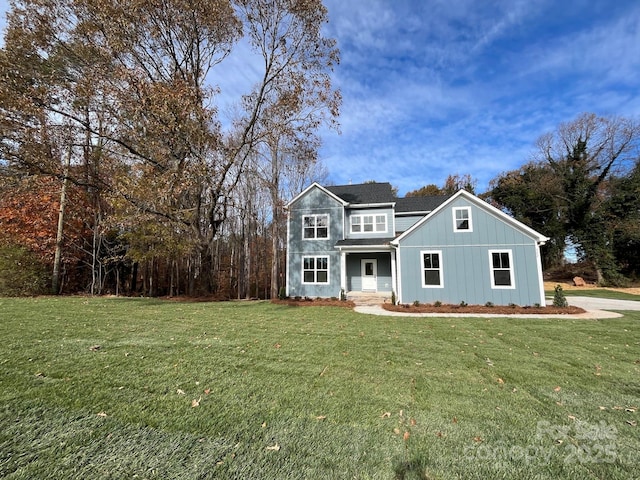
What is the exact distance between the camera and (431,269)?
43.0 ft

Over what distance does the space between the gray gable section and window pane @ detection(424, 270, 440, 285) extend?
544 cm

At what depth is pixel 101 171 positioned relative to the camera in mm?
17375

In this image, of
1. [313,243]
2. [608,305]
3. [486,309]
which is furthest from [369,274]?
[608,305]

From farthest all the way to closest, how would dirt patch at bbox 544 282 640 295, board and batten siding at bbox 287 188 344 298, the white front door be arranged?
dirt patch at bbox 544 282 640 295
the white front door
board and batten siding at bbox 287 188 344 298

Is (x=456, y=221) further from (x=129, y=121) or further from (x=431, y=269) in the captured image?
(x=129, y=121)

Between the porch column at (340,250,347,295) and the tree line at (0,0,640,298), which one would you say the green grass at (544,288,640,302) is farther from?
the porch column at (340,250,347,295)

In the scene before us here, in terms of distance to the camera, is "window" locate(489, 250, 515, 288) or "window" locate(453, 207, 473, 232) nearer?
"window" locate(489, 250, 515, 288)

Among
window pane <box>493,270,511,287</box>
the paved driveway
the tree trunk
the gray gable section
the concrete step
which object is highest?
the gray gable section

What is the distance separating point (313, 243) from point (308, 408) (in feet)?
47.1

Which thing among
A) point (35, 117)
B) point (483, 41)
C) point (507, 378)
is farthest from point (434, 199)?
point (35, 117)

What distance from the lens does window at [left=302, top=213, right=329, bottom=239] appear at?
1745 cm

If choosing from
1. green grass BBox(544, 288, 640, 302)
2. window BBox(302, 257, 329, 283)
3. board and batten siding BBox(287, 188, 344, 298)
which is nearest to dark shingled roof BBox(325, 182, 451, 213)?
board and batten siding BBox(287, 188, 344, 298)

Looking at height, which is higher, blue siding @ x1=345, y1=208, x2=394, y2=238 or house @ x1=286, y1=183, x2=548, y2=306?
blue siding @ x1=345, y1=208, x2=394, y2=238

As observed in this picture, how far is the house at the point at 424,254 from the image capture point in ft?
40.1
